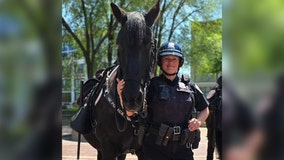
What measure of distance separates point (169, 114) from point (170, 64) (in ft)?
1.46

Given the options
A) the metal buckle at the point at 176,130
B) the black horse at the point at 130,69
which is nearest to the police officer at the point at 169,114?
the metal buckle at the point at 176,130

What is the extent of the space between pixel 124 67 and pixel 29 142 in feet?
6.91

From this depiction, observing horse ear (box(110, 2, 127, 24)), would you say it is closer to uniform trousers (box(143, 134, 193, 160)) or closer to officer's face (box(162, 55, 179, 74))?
officer's face (box(162, 55, 179, 74))

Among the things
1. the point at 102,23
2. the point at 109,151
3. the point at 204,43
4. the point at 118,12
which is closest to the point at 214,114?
the point at 109,151

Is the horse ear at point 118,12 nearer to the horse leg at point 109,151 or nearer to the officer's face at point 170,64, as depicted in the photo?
the officer's face at point 170,64

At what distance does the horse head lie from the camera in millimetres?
2850

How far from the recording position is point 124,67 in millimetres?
3000

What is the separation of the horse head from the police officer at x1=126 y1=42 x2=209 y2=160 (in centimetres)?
26

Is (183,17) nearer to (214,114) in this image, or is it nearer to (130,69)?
(214,114)

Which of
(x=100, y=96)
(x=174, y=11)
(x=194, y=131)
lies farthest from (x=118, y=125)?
(x=174, y=11)

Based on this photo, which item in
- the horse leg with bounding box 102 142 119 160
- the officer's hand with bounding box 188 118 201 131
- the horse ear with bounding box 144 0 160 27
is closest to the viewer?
the officer's hand with bounding box 188 118 201 131

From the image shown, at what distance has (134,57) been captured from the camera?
2.95m

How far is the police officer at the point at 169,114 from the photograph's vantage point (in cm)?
320

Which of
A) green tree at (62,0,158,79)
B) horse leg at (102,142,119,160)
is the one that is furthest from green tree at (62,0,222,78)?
horse leg at (102,142,119,160)
